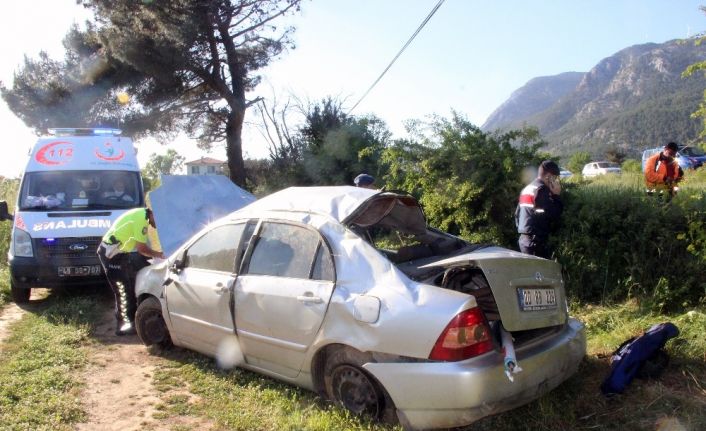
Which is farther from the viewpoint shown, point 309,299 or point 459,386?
point 309,299

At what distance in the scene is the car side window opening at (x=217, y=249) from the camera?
4.66 metres

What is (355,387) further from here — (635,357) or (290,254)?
(635,357)

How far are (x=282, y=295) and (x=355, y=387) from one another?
2.82 feet

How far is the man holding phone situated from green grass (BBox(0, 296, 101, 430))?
454 cm

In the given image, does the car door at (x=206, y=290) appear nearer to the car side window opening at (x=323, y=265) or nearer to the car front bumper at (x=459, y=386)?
the car side window opening at (x=323, y=265)

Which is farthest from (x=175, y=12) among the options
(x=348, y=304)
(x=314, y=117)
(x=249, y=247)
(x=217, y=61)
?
(x=348, y=304)

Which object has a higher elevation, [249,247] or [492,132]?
[492,132]

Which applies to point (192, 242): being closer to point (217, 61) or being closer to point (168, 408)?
point (168, 408)

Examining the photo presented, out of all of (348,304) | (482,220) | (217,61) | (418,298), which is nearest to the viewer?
(418,298)

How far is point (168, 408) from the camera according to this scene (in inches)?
169

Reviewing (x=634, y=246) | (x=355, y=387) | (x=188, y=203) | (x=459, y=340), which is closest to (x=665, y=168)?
(x=634, y=246)

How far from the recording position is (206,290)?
186 inches

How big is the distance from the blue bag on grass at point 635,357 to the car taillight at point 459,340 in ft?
4.58

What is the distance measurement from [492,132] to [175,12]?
12617 mm
